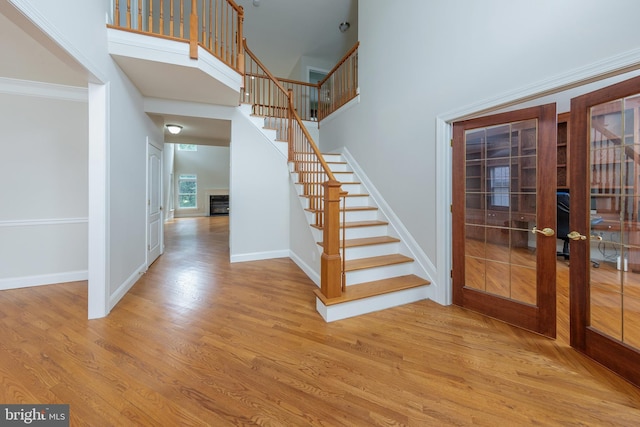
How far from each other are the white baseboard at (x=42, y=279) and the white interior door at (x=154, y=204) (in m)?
0.81

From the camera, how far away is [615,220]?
66.6 inches

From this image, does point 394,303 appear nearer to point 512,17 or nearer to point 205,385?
point 205,385

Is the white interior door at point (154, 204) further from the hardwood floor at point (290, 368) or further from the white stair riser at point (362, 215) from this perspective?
the white stair riser at point (362, 215)

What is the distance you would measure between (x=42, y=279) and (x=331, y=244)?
365 cm

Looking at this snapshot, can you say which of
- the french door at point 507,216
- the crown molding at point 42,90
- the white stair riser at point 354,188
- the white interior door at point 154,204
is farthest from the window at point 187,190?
the french door at point 507,216

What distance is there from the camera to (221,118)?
414cm

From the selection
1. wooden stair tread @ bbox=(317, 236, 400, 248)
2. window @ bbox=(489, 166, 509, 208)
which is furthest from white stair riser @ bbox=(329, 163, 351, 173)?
window @ bbox=(489, 166, 509, 208)

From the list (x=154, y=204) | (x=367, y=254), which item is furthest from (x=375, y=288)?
(x=154, y=204)

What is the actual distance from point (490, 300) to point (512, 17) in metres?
2.43

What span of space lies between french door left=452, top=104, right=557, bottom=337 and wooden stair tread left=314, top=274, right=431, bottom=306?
0.43 metres

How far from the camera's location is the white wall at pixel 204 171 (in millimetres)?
11836

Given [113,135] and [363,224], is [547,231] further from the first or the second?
[113,135]

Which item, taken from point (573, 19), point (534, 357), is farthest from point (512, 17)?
point (534, 357)

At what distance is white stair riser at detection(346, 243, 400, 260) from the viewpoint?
9.75ft
